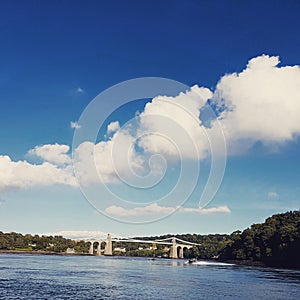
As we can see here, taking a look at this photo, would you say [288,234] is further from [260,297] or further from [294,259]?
[260,297]

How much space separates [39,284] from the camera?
60.6 metres

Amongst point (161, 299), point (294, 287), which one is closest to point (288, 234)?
point (294, 287)

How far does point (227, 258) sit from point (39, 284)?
138 metres

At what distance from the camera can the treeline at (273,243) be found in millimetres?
123938

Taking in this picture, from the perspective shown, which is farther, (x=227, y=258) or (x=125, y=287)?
(x=227, y=258)

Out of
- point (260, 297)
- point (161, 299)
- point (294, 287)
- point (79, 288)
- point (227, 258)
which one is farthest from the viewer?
point (227, 258)

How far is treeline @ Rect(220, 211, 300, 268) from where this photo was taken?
12394cm

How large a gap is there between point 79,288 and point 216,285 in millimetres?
20390

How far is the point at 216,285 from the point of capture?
66.9 meters

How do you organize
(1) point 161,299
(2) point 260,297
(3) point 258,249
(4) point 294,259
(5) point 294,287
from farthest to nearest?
(3) point 258,249
(4) point 294,259
(5) point 294,287
(2) point 260,297
(1) point 161,299

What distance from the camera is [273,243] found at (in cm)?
13862

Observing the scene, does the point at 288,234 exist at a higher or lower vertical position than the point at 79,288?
higher

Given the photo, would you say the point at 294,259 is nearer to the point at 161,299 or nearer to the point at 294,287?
the point at 294,287

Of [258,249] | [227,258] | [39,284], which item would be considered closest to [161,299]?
[39,284]
